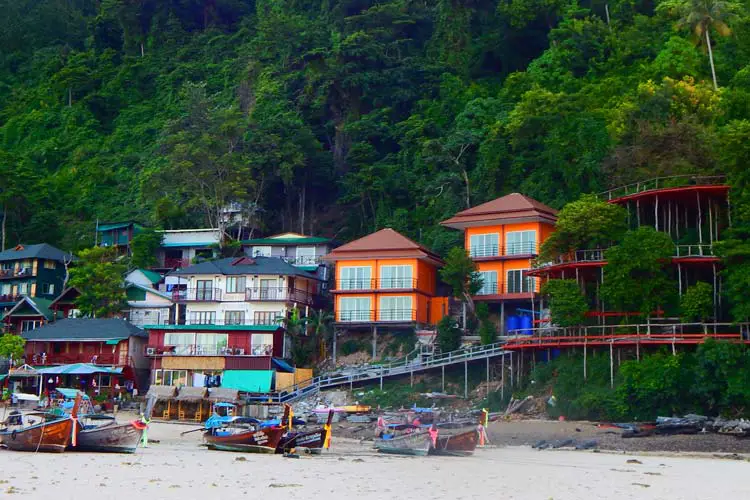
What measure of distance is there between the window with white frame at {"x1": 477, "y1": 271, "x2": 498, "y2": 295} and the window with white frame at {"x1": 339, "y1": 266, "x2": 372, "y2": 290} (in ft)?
22.6

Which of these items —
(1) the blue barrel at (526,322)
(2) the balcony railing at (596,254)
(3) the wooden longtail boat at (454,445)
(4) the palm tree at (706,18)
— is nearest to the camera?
(3) the wooden longtail boat at (454,445)

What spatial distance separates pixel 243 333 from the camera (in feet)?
204

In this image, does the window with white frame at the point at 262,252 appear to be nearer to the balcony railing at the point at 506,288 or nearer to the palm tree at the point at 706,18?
the balcony railing at the point at 506,288

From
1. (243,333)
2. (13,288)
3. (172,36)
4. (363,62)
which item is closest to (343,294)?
(243,333)

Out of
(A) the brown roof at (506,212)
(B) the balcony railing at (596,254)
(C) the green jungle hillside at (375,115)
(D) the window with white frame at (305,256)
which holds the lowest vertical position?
(B) the balcony railing at (596,254)

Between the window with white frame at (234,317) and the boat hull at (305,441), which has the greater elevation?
the window with white frame at (234,317)

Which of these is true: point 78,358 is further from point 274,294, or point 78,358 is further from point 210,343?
point 274,294

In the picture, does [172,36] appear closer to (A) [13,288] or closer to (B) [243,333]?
(A) [13,288]

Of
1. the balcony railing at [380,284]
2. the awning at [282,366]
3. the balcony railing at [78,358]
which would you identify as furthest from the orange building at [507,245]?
the balcony railing at [78,358]

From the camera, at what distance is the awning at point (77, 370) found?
199 feet

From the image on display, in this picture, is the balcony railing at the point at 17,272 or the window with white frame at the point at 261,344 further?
the balcony railing at the point at 17,272

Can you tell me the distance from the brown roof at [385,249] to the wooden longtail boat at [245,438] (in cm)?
2414

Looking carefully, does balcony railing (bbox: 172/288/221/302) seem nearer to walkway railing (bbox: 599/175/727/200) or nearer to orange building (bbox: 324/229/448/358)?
orange building (bbox: 324/229/448/358)

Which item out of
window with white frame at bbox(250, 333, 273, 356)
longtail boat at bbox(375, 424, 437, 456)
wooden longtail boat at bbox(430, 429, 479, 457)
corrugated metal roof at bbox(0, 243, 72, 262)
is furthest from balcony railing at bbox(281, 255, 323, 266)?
wooden longtail boat at bbox(430, 429, 479, 457)
